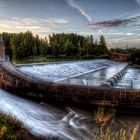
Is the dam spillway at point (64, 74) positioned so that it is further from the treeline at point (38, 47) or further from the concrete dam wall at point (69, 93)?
the treeline at point (38, 47)

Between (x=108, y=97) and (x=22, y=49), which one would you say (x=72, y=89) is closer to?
(x=108, y=97)

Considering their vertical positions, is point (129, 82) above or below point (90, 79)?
below

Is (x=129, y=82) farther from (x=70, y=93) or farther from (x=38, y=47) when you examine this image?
(x=38, y=47)

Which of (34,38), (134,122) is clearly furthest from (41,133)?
(34,38)

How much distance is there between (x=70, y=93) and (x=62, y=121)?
7.78m

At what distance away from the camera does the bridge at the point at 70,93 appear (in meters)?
26.1

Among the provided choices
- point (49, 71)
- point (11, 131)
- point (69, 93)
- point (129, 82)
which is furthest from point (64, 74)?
point (11, 131)

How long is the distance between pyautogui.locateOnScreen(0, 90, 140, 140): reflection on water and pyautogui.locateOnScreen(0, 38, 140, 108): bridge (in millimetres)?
2105

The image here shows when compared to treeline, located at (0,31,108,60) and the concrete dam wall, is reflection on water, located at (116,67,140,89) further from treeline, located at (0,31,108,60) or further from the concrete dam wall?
treeline, located at (0,31,108,60)

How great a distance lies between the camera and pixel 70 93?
90.6 ft

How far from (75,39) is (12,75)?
107010 millimetres

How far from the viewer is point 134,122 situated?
21.8 metres

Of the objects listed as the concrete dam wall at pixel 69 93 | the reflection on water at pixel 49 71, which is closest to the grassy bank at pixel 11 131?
the concrete dam wall at pixel 69 93

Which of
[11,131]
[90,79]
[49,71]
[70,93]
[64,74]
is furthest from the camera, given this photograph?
[49,71]
